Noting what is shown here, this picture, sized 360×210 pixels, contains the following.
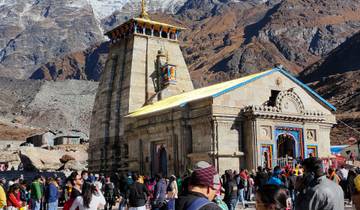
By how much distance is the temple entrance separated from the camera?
107 feet

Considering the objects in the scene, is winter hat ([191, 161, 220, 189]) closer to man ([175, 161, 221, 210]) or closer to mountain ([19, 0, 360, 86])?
man ([175, 161, 221, 210])

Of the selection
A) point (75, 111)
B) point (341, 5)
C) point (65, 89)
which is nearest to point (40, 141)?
point (75, 111)

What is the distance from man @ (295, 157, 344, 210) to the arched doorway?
931 inches

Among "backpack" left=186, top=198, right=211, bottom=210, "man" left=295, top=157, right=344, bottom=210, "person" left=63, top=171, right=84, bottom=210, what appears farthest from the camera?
"person" left=63, top=171, right=84, bottom=210

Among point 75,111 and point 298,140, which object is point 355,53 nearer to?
point 75,111

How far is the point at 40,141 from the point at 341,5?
12706 cm

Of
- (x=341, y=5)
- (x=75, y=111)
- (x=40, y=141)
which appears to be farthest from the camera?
(x=341, y=5)

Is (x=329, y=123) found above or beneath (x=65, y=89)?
beneath

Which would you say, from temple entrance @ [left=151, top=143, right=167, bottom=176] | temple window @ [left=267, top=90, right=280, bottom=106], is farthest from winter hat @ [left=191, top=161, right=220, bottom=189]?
temple entrance @ [left=151, top=143, right=167, bottom=176]

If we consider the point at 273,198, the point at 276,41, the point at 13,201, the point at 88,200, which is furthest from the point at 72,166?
the point at 276,41

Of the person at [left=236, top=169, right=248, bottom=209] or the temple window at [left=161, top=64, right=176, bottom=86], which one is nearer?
the person at [left=236, top=169, right=248, bottom=209]

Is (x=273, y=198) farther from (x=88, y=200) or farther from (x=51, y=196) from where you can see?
(x=51, y=196)

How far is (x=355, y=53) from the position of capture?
376 ft

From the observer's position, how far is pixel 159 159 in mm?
32906
